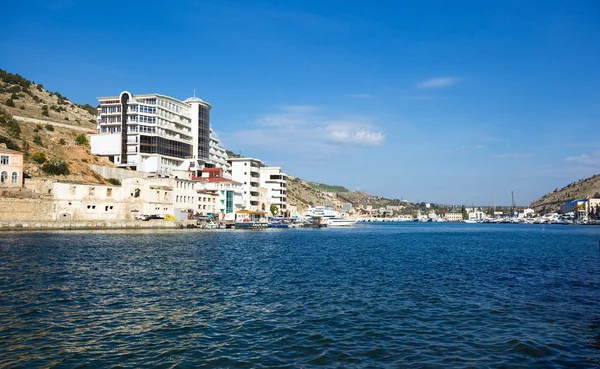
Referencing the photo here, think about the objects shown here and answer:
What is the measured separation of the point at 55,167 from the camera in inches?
3433

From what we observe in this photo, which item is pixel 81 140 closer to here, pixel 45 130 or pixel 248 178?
pixel 45 130

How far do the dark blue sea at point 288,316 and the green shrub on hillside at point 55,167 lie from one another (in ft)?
181

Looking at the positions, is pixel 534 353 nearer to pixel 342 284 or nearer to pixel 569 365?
pixel 569 365

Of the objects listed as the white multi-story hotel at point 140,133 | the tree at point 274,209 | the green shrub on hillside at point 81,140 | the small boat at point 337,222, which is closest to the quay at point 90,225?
the white multi-story hotel at point 140,133

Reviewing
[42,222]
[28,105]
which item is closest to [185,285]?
[42,222]

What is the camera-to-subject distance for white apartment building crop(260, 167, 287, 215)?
504ft

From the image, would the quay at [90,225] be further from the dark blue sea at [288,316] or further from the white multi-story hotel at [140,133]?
the dark blue sea at [288,316]

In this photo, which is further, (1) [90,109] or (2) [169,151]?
(1) [90,109]

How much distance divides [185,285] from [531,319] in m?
18.6

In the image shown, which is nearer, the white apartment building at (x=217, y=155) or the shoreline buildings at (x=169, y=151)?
the shoreline buildings at (x=169, y=151)

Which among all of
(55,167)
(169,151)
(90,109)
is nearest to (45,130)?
(169,151)

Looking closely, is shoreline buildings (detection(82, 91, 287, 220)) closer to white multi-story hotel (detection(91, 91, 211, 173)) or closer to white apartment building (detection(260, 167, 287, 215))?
white multi-story hotel (detection(91, 91, 211, 173))

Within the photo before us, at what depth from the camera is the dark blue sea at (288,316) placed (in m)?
15.0

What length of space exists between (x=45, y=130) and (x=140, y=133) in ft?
79.6
